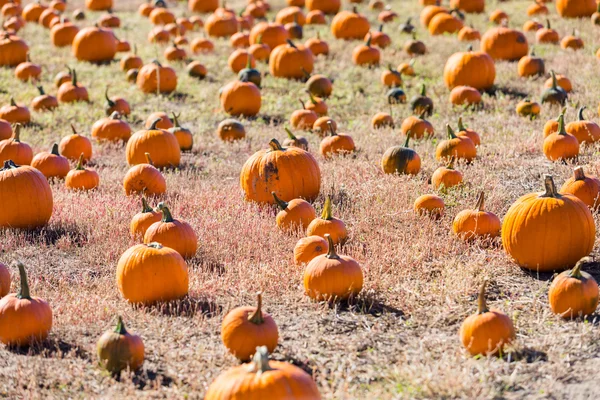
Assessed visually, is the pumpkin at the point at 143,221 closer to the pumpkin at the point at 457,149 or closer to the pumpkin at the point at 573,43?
the pumpkin at the point at 457,149

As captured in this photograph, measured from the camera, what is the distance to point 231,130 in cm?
1138

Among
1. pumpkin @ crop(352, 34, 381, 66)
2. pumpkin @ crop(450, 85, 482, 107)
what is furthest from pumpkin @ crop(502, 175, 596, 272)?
pumpkin @ crop(352, 34, 381, 66)

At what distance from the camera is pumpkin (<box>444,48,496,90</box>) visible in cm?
1276

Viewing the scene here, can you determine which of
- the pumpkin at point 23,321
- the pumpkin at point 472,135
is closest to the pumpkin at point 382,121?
the pumpkin at point 472,135

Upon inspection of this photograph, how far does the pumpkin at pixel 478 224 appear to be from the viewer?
7105 millimetres

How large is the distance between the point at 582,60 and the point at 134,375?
10607 millimetres

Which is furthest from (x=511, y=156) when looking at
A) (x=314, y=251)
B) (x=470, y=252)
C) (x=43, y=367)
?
(x=43, y=367)

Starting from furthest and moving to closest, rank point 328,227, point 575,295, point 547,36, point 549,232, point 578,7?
point 578,7
point 547,36
point 328,227
point 549,232
point 575,295

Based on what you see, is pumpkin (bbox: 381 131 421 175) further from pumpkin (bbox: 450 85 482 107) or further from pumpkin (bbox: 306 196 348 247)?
pumpkin (bbox: 450 85 482 107)

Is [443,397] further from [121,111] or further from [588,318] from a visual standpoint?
[121,111]

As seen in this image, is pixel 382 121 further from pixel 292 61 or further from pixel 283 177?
pixel 283 177

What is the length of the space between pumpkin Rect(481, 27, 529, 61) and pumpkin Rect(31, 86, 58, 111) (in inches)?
279

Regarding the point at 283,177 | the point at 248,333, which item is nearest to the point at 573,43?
the point at 283,177

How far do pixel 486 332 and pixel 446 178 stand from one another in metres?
3.34
